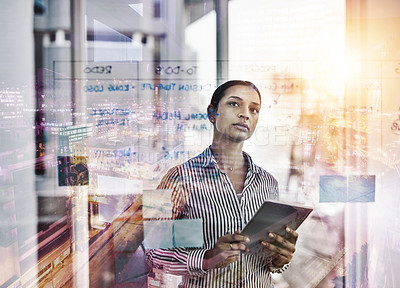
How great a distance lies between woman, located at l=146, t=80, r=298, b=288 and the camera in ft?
3.90

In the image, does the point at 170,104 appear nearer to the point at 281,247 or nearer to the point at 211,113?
the point at 211,113

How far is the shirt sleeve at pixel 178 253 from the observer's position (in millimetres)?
1198

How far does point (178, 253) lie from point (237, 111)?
27.5 inches

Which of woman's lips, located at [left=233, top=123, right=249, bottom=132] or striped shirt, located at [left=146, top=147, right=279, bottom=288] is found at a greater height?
woman's lips, located at [left=233, top=123, right=249, bottom=132]

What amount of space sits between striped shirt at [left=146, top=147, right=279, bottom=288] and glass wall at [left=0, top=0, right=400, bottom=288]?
0.12ft

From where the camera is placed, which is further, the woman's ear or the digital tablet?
the woman's ear

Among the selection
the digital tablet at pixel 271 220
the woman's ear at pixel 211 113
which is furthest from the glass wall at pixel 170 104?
the digital tablet at pixel 271 220

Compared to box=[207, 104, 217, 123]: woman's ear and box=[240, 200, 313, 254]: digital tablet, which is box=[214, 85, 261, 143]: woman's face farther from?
box=[240, 200, 313, 254]: digital tablet

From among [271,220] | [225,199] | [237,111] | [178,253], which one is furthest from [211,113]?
[178,253]

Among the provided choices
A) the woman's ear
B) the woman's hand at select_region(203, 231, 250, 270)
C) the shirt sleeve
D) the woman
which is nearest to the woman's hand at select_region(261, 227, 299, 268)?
the woman

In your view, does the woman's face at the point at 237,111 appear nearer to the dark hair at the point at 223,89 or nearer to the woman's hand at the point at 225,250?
the dark hair at the point at 223,89

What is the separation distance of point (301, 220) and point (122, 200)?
0.82m

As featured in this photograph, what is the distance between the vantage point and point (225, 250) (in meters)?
1.18

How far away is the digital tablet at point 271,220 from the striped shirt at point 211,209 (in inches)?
1.7
